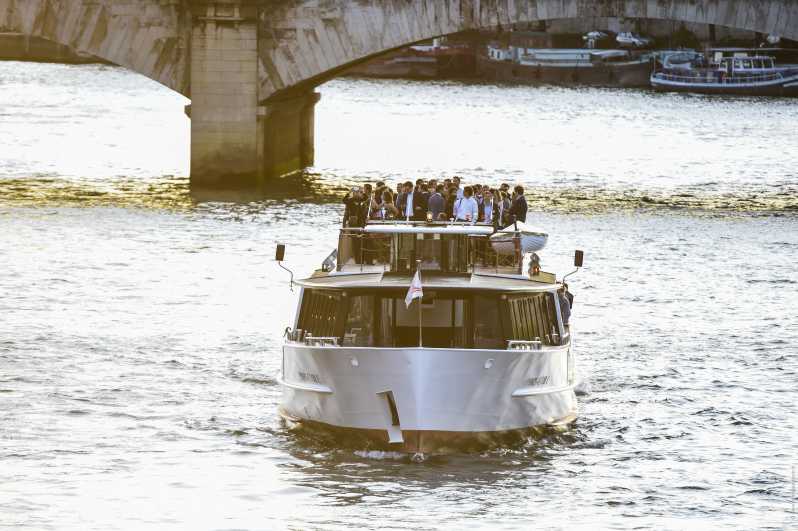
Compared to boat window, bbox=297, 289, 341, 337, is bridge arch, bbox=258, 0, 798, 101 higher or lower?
higher

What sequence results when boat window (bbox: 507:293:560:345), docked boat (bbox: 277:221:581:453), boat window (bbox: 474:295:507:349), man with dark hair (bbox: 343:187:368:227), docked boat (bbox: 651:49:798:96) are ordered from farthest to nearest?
docked boat (bbox: 651:49:798:96) → man with dark hair (bbox: 343:187:368:227) → boat window (bbox: 507:293:560:345) → boat window (bbox: 474:295:507:349) → docked boat (bbox: 277:221:581:453)

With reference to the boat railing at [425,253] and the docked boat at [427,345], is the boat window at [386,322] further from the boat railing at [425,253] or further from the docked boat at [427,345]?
the boat railing at [425,253]

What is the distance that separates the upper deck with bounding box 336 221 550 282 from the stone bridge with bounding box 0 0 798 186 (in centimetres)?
3766

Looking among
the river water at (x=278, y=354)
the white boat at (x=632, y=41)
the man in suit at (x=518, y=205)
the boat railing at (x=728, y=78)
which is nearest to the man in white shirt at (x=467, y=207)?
the river water at (x=278, y=354)

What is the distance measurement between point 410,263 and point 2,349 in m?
12.3

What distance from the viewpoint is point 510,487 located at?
102 ft

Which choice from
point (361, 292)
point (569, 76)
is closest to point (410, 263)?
point (361, 292)

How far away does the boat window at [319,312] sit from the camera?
109 ft

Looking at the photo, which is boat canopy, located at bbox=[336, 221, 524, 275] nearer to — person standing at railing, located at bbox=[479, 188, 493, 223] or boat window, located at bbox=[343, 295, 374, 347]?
boat window, located at bbox=[343, 295, 374, 347]

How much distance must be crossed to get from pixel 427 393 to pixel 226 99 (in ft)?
143

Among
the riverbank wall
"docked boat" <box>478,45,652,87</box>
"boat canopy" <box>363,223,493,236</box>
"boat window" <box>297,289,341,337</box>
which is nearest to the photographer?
"boat window" <box>297,289,341,337</box>

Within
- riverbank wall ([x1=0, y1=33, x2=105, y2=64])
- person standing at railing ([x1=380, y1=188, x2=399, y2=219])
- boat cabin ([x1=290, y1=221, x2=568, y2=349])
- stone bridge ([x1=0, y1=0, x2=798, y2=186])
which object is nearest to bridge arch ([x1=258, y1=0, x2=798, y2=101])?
stone bridge ([x1=0, y1=0, x2=798, y2=186])

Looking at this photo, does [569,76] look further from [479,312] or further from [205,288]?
[479,312]

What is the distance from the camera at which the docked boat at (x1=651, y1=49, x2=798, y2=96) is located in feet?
524
